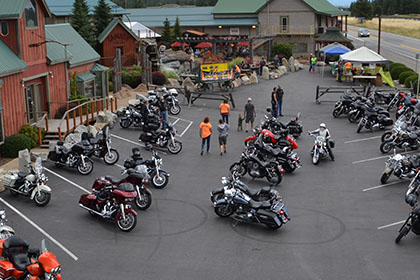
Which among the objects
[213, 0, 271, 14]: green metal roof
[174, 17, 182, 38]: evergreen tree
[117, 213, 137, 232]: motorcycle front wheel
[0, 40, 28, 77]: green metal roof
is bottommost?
[117, 213, 137, 232]: motorcycle front wheel

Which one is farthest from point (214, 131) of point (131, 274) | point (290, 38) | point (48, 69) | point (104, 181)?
point (290, 38)

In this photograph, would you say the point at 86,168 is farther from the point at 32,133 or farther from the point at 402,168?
the point at 402,168

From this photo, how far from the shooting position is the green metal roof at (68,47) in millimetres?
26594

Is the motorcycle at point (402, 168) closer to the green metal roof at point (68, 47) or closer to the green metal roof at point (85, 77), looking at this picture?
the green metal roof at point (68, 47)

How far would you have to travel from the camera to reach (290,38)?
62.1 metres

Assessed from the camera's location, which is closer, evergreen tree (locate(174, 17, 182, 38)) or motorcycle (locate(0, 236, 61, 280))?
motorcycle (locate(0, 236, 61, 280))

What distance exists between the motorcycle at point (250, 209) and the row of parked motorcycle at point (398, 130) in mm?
3018

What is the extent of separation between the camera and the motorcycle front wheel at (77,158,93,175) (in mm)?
19031

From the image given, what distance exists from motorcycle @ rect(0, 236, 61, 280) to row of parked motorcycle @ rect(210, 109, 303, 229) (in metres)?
5.62

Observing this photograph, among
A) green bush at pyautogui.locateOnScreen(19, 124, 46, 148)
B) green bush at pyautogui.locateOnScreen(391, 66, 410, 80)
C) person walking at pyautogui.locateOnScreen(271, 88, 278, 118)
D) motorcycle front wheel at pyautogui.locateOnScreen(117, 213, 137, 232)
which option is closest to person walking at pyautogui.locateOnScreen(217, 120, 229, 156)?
green bush at pyautogui.locateOnScreen(19, 124, 46, 148)

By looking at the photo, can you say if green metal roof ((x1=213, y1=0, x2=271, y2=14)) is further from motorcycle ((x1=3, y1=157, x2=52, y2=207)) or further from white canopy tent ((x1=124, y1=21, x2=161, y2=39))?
motorcycle ((x1=3, y1=157, x2=52, y2=207))

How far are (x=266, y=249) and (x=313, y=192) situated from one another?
189 inches

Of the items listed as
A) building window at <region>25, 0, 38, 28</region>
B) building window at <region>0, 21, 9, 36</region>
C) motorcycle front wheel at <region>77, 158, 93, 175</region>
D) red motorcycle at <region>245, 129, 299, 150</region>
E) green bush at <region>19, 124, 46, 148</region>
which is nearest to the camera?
motorcycle front wheel at <region>77, 158, 93, 175</region>

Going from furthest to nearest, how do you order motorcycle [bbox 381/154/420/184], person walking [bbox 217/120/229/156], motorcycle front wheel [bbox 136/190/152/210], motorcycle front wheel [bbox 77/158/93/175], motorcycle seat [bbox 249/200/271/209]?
person walking [bbox 217/120/229/156] → motorcycle front wheel [bbox 77/158/93/175] → motorcycle [bbox 381/154/420/184] → motorcycle front wheel [bbox 136/190/152/210] → motorcycle seat [bbox 249/200/271/209]
